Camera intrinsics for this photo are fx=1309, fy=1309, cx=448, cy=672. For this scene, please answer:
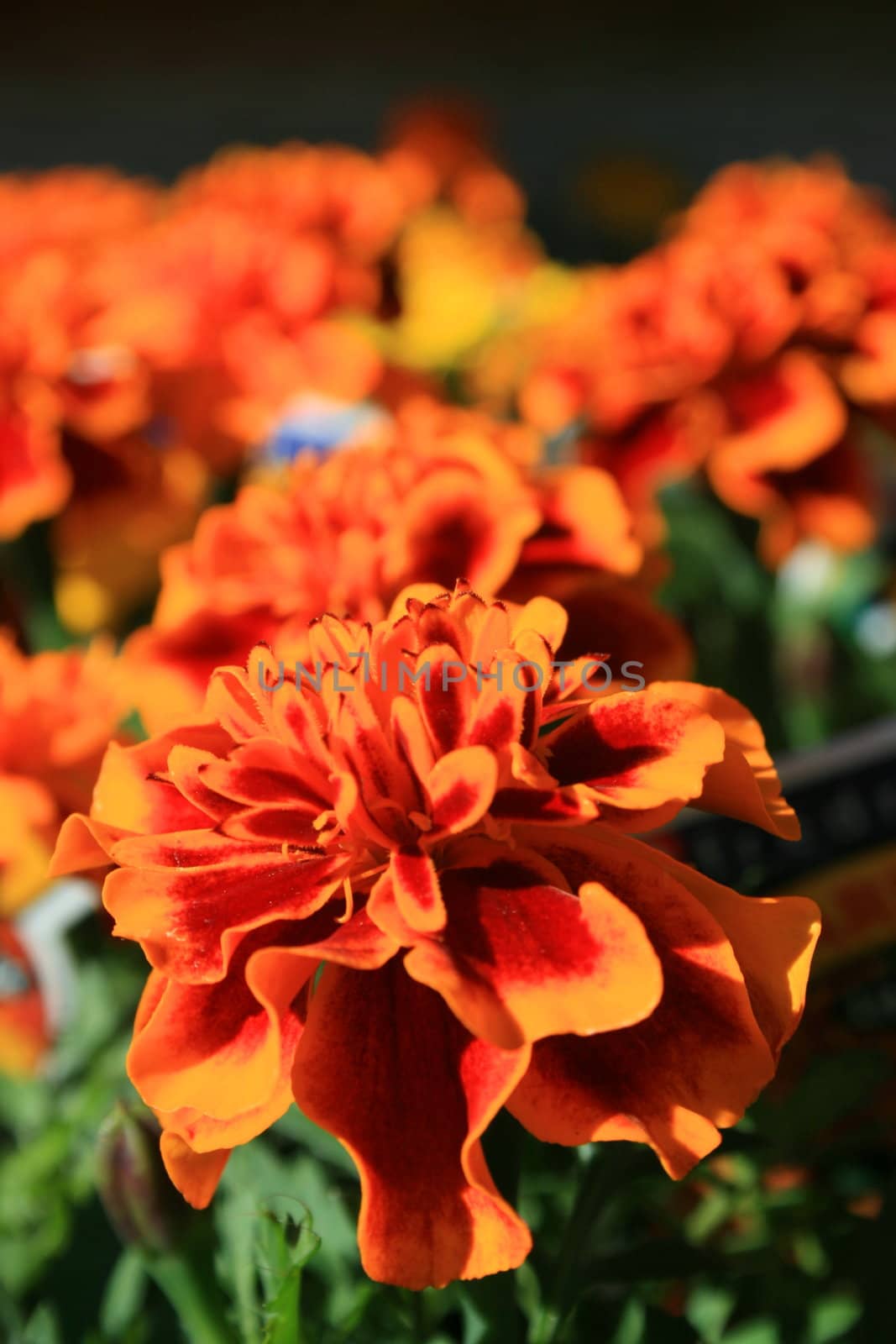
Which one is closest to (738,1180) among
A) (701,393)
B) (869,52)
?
(701,393)

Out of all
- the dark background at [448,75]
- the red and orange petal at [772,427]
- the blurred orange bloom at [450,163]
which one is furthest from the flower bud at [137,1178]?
the dark background at [448,75]

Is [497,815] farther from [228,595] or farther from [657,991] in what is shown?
[228,595]

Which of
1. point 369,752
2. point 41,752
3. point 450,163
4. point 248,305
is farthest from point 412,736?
point 450,163

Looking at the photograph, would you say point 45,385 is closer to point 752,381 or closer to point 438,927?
point 752,381

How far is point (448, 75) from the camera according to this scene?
4.68 m

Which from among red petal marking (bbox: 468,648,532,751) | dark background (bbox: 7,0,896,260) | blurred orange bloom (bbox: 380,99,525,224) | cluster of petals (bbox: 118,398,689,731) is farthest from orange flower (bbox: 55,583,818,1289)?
dark background (bbox: 7,0,896,260)

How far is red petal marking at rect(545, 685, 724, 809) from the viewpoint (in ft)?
0.98

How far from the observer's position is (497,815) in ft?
1.01

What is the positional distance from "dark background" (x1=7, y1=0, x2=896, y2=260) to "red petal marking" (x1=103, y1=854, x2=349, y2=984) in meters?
4.20

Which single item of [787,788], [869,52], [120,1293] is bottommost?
[869,52]

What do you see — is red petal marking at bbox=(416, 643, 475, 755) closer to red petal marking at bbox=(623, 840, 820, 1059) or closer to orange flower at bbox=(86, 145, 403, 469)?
red petal marking at bbox=(623, 840, 820, 1059)

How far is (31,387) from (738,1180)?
0.50 meters

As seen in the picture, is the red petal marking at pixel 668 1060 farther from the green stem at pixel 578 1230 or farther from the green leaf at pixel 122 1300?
the green leaf at pixel 122 1300

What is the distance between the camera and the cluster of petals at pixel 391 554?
1.40 ft
